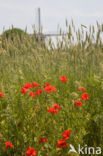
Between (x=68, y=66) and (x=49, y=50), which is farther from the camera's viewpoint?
(x=49, y=50)

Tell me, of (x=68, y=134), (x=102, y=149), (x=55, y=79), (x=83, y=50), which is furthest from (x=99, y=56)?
(x=68, y=134)

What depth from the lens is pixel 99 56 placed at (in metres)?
3.53

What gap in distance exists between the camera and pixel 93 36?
3537 mm

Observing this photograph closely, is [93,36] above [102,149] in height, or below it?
above

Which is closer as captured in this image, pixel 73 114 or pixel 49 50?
pixel 73 114

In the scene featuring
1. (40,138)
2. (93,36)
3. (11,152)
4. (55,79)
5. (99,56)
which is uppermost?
(93,36)

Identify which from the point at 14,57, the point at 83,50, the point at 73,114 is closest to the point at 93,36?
the point at 83,50

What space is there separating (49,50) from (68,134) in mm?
2144

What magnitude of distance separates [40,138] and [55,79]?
4.15 feet

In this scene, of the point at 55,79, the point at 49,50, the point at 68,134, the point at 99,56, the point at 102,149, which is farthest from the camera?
the point at 49,50

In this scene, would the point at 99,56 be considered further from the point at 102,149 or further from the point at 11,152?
the point at 11,152

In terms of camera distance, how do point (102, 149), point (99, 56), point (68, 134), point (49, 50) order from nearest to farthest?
point (68, 134)
point (102, 149)
point (99, 56)
point (49, 50)

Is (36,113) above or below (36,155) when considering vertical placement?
above

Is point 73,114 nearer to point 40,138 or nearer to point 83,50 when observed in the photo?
point 40,138
